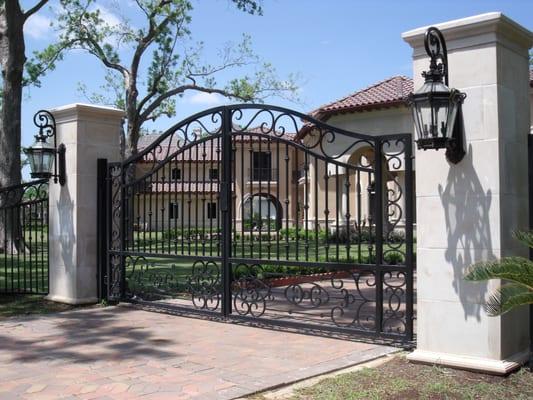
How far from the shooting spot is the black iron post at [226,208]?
306 inches

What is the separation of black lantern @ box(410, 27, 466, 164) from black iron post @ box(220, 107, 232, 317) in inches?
126

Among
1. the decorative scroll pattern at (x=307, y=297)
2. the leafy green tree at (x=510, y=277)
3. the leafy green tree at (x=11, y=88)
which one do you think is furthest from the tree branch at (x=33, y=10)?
the leafy green tree at (x=510, y=277)

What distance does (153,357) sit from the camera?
5.88 metres

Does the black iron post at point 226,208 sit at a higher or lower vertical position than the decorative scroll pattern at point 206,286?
higher

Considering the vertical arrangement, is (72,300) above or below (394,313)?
below

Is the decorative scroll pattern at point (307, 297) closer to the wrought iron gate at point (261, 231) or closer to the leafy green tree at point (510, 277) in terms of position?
the wrought iron gate at point (261, 231)

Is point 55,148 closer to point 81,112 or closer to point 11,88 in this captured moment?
point 81,112

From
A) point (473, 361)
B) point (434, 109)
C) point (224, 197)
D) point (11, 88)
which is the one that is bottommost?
point (473, 361)

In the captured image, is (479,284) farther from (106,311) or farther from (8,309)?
(8,309)

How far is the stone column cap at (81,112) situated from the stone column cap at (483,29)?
17.9 ft

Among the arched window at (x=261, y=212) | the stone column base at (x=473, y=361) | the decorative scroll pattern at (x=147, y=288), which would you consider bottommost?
the stone column base at (x=473, y=361)

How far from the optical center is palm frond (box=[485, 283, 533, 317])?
458 centimetres

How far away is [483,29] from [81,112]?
6.21 meters

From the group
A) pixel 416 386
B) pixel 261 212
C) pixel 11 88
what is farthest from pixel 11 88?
pixel 416 386
